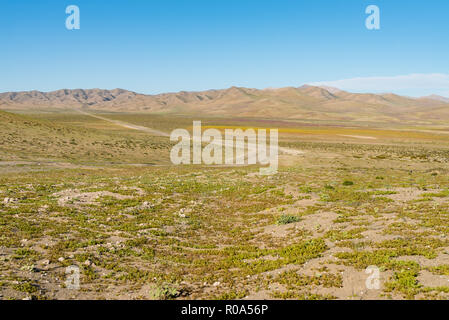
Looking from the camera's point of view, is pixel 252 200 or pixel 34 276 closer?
pixel 34 276

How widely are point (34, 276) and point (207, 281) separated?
525 centimetres

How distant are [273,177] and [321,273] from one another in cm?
1914

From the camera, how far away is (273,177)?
29047 millimetres

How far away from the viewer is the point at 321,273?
10.1 meters

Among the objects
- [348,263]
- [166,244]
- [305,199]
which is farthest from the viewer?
[305,199]

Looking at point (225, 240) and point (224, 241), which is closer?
point (224, 241)

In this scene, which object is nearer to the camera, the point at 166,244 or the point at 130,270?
the point at 130,270

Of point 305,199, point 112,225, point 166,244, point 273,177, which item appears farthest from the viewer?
point 273,177

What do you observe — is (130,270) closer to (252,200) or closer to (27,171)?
(252,200)

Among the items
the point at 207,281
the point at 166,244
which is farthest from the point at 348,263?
the point at 166,244

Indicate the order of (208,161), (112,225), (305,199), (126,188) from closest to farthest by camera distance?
(112,225) < (305,199) < (126,188) < (208,161)

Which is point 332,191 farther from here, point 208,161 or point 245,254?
point 208,161

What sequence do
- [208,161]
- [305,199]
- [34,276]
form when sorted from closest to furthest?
[34,276]
[305,199]
[208,161]

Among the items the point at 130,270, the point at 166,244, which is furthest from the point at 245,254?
the point at 130,270
